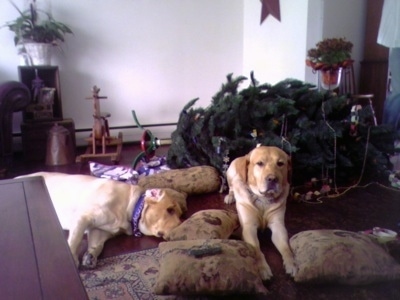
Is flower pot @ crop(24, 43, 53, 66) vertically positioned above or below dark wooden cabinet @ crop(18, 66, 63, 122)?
above

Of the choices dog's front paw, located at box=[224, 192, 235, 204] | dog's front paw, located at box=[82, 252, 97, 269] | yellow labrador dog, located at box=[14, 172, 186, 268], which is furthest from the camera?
dog's front paw, located at box=[224, 192, 235, 204]

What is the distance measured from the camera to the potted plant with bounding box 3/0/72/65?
3.39m

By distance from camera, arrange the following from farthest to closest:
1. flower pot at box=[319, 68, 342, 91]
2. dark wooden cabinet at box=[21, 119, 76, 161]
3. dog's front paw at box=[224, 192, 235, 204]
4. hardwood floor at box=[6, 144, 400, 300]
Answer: dark wooden cabinet at box=[21, 119, 76, 161], flower pot at box=[319, 68, 342, 91], dog's front paw at box=[224, 192, 235, 204], hardwood floor at box=[6, 144, 400, 300]

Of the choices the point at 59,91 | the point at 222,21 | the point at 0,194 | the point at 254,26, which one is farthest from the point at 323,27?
the point at 0,194

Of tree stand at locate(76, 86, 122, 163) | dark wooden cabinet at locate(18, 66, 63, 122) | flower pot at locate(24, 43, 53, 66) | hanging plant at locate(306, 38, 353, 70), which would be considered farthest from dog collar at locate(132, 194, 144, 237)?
flower pot at locate(24, 43, 53, 66)

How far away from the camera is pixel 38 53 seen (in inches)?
135

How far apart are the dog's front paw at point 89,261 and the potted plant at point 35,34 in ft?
8.27

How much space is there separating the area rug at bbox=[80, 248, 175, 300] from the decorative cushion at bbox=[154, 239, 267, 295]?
11cm

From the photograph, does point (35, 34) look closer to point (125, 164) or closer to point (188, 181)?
point (125, 164)

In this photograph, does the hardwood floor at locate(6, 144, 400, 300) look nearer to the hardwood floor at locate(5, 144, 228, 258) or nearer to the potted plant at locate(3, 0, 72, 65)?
the hardwood floor at locate(5, 144, 228, 258)

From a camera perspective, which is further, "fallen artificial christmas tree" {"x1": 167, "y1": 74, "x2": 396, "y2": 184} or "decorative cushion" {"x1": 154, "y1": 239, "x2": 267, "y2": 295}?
"fallen artificial christmas tree" {"x1": 167, "y1": 74, "x2": 396, "y2": 184}

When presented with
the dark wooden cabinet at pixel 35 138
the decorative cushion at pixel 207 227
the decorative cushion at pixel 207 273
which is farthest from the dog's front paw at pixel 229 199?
the dark wooden cabinet at pixel 35 138

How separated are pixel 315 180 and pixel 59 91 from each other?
2489mm

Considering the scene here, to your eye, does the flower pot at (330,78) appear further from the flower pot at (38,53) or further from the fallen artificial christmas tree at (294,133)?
the flower pot at (38,53)
